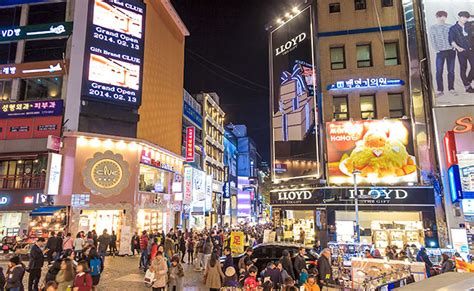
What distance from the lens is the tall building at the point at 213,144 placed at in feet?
172

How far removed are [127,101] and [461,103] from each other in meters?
24.5

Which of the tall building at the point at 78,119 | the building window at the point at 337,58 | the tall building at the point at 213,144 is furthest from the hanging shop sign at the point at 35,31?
the tall building at the point at 213,144

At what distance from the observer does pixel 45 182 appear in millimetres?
24359

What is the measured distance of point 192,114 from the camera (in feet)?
150

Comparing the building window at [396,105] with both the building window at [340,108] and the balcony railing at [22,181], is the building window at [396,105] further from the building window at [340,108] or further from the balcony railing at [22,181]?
the balcony railing at [22,181]

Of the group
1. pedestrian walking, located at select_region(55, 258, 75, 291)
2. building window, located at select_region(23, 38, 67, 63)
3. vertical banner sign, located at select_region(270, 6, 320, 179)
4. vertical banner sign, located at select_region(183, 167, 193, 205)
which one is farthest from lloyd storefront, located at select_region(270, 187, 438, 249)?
building window, located at select_region(23, 38, 67, 63)

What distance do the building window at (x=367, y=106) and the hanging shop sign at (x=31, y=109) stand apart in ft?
74.8

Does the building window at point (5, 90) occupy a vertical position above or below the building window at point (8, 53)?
below

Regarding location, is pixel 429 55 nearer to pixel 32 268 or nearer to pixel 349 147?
pixel 349 147

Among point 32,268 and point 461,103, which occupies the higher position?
point 461,103

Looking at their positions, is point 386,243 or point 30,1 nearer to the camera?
point 386,243

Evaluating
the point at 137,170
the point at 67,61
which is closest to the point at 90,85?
the point at 67,61

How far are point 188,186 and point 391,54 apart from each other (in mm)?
23403

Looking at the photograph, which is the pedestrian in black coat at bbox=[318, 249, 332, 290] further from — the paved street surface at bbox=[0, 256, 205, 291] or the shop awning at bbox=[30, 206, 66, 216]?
the shop awning at bbox=[30, 206, 66, 216]
